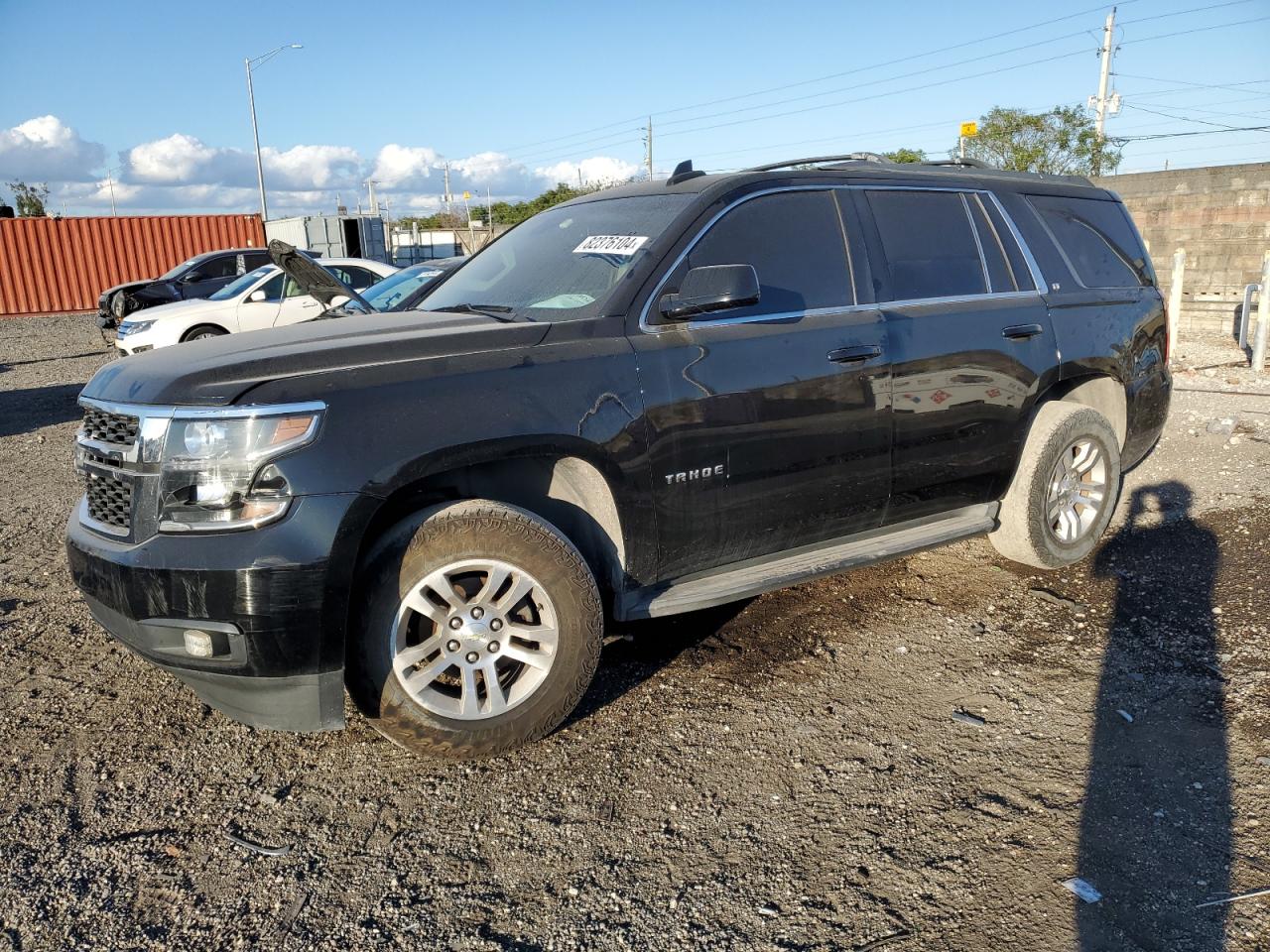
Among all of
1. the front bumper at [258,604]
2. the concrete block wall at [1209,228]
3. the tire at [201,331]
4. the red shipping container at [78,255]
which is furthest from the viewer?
the red shipping container at [78,255]

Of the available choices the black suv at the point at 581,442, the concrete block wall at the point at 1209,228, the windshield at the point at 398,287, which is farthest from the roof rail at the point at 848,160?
the concrete block wall at the point at 1209,228

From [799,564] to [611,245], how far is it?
1.49 metres

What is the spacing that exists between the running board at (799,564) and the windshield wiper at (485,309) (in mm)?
1176

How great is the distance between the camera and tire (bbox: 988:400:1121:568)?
476 cm

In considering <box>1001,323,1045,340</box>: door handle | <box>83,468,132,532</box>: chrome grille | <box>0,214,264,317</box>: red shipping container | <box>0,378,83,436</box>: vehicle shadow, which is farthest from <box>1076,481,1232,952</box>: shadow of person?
<box>0,214,264,317</box>: red shipping container

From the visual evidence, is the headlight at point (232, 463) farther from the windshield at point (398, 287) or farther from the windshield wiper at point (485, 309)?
the windshield at point (398, 287)

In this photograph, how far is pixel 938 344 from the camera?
4.26 m

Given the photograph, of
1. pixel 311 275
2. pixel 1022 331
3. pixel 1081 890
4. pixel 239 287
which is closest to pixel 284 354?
pixel 311 275

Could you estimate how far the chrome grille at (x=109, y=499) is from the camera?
3.08 m

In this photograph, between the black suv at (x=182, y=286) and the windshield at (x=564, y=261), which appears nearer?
the windshield at (x=564, y=261)

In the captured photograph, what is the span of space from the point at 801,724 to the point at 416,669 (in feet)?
4.53

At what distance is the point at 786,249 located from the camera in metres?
3.99

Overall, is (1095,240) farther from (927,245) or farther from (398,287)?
(398,287)

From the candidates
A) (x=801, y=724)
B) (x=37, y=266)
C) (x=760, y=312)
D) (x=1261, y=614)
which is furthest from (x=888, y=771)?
(x=37, y=266)
